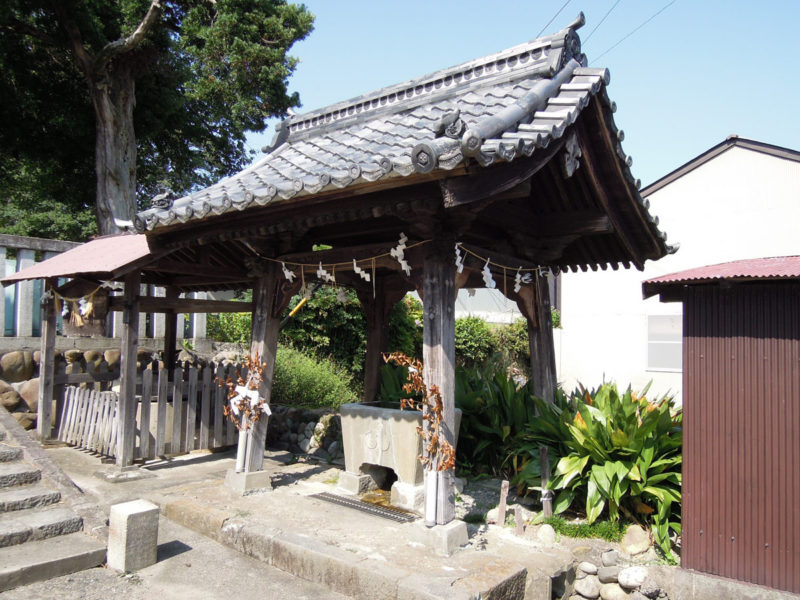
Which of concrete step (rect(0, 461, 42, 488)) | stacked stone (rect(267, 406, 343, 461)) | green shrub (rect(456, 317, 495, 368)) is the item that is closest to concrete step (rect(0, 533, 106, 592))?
concrete step (rect(0, 461, 42, 488))

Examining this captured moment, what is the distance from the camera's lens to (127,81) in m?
12.8

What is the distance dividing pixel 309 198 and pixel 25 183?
20802 millimetres

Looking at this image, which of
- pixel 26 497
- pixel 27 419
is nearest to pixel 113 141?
pixel 27 419

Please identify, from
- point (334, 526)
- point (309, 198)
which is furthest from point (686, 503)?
point (309, 198)

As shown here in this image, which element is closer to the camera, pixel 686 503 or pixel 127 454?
pixel 686 503

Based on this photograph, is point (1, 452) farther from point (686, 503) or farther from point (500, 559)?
point (686, 503)

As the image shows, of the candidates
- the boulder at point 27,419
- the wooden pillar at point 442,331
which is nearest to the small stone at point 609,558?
the wooden pillar at point 442,331

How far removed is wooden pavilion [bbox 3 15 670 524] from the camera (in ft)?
13.1

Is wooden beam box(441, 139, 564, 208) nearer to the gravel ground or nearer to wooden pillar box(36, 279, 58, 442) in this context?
the gravel ground

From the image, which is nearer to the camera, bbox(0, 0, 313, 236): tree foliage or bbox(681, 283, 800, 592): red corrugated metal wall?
bbox(681, 283, 800, 592): red corrugated metal wall

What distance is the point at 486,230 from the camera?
6.12m

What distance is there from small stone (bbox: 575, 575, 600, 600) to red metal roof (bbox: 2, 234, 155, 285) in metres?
5.68

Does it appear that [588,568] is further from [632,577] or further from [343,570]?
[343,570]

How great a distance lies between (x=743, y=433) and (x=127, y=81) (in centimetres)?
1397
